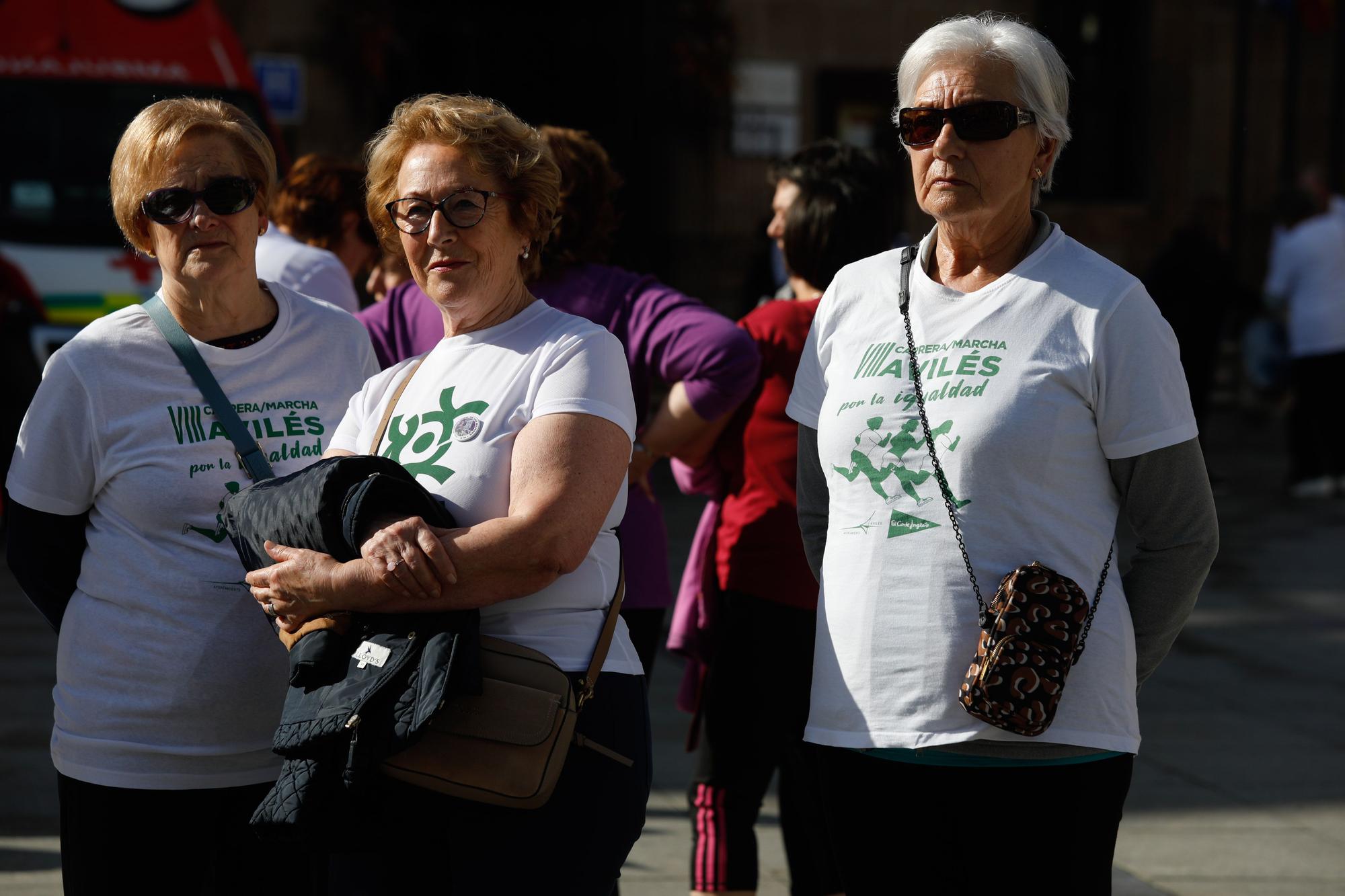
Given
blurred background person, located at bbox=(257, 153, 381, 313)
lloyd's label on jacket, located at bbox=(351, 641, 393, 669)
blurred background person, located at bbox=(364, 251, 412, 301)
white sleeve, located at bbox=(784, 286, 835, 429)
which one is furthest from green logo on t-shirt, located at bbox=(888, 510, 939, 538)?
blurred background person, located at bbox=(257, 153, 381, 313)

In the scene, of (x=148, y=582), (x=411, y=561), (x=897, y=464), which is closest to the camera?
(x=411, y=561)

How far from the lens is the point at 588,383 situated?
2570mm

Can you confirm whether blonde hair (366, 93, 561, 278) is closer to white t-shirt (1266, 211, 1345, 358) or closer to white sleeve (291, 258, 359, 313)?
white sleeve (291, 258, 359, 313)

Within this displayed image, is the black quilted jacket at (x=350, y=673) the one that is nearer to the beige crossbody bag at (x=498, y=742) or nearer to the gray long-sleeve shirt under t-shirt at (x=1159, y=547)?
the beige crossbody bag at (x=498, y=742)

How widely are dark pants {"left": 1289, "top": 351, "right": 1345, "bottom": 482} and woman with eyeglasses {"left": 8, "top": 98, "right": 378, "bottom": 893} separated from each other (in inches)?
413

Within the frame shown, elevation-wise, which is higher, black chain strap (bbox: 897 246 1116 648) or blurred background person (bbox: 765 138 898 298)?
blurred background person (bbox: 765 138 898 298)

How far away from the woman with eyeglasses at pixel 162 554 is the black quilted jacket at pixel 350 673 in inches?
16.7

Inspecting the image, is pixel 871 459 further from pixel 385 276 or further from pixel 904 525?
pixel 385 276

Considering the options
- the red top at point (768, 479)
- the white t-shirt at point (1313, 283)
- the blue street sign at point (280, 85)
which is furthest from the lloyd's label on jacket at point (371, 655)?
the blue street sign at point (280, 85)

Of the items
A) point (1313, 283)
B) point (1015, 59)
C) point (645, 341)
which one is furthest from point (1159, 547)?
point (1313, 283)

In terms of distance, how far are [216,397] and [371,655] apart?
2.35 feet

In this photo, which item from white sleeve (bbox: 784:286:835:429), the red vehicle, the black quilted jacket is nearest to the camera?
the black quilted jacket

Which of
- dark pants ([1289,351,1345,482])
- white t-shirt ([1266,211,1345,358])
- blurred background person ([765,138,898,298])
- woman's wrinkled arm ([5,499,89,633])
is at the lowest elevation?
dark pants ([1289,351,1345,482])

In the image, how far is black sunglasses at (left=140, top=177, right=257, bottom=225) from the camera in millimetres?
2938
